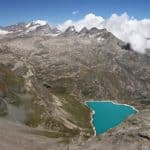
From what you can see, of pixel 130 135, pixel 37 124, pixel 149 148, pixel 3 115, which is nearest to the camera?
pixel 149 148

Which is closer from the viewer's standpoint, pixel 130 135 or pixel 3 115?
pixel 130 135

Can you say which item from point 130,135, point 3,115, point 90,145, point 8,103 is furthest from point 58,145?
point 8,103

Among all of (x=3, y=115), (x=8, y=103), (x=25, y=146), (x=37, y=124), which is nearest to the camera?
(x=25, y=146)

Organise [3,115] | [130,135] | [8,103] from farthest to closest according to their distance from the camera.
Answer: [8,103], [3,115], [130,135]

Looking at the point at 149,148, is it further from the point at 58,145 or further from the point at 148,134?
the point at 58,145

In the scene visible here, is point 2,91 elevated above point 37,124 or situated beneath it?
elevated above

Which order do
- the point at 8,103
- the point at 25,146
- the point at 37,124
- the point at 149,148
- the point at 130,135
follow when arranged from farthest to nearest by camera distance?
1. the point at 37,124
2. the point at 8,103
3. the point at 25,146
4. the point at 130,135
5. the point at 149,148

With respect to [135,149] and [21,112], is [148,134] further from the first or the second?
[21,112]

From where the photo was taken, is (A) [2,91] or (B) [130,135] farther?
(A) [2,91]

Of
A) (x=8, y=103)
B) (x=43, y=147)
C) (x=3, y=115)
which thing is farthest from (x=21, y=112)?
(x=43, y=147)
